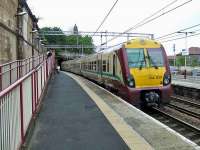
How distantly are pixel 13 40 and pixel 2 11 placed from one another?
3.46m

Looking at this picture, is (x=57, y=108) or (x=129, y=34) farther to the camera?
(x=129, y=34)

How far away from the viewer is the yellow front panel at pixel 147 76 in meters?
16.4

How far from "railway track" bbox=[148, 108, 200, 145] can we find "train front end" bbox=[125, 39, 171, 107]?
2.00 feet

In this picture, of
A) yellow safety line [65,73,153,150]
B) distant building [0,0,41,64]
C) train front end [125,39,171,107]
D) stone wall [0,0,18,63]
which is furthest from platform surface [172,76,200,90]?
yellow safety line [65,73,153,150]

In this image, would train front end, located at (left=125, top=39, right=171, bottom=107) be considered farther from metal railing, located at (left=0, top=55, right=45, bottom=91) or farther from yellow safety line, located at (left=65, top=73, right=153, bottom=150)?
yellow safety line, located at (left=65, top=73, right=153, bottom=150)

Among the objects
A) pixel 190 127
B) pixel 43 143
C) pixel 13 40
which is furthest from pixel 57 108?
pixel 13 40

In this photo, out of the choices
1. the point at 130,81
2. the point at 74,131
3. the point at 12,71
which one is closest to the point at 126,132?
the point at 74,131

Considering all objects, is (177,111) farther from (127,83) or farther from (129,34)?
(129,34)

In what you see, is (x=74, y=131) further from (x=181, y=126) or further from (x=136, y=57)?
(x=136, y=57)

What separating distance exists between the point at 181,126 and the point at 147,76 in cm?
328

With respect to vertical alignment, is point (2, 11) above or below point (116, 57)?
above

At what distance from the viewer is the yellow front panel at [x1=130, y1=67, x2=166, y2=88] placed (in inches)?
645

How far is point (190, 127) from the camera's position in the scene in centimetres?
1296

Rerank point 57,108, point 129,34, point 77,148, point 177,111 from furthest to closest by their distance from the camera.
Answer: point 129,34 → point 177,111 → point 57,108 → point 77,148
